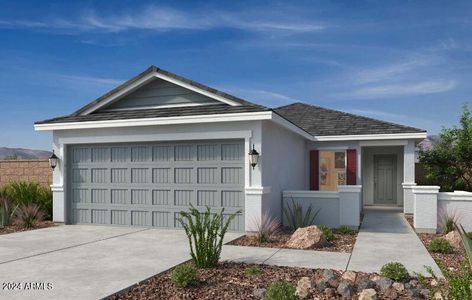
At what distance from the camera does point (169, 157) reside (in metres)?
10.8

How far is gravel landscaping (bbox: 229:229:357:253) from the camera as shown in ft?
26.9

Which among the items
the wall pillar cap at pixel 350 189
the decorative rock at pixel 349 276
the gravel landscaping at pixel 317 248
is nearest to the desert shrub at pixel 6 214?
the gravel landscaping at pixel 317 248

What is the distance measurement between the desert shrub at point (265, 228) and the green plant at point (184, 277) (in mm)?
3433

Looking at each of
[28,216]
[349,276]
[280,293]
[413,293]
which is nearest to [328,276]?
[349,276]

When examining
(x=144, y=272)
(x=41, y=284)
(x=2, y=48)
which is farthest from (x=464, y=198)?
(x=2, y=48)

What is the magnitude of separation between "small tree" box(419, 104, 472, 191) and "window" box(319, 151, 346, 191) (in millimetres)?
3257

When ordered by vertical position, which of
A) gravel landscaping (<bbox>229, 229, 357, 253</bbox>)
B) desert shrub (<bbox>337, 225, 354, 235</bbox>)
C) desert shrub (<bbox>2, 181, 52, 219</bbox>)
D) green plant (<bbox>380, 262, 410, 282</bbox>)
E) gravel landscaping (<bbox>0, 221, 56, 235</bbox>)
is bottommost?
gravel landscaping (<bbox>0, 221, 56, 235</bbox>)

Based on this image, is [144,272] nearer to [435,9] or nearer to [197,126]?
[197,126]

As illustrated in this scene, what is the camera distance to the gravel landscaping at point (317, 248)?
26.9 feet

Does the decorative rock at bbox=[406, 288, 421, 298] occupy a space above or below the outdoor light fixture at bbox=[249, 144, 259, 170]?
below

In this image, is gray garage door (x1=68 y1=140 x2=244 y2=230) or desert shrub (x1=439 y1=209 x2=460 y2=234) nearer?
desert shrub (x1=439 y1=209 x2=460 y2=234)

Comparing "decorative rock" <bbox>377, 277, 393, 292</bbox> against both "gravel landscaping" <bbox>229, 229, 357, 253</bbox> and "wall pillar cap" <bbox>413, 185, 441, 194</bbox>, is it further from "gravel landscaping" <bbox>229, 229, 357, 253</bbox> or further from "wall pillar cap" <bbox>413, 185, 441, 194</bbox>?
"wall pillar cap" <bbox>413, 185, 441, 194</bbox>

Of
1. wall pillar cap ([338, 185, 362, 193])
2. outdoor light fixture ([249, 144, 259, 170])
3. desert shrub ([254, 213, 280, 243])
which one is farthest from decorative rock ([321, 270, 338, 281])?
wall pillar cap ([338, 185, 362, 193])

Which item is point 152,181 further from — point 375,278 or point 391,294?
point 391,294
